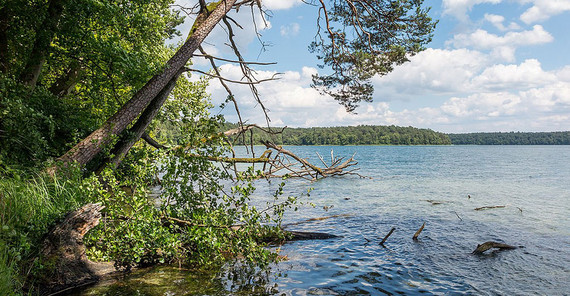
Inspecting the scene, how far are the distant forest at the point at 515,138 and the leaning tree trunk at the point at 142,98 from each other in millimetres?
183154

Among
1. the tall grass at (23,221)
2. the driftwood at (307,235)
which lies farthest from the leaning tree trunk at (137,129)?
the driftwood at (307,235)

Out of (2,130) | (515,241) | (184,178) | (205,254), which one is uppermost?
(2,130)

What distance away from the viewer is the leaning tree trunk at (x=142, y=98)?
784 centimetres

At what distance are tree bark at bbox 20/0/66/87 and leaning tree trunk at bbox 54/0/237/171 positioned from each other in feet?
7.80

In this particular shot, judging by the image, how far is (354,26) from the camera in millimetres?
10609

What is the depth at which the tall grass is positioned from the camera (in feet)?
14.9

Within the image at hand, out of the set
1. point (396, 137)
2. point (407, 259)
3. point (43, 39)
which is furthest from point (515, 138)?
point (43, 39)

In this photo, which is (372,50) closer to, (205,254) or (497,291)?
(497,291)

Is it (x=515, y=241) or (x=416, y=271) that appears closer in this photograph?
(x=416, y=271)

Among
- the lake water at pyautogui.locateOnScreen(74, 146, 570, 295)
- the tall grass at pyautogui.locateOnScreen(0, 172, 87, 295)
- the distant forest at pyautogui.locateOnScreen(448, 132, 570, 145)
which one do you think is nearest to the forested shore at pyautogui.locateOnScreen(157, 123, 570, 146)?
the distant forest at pyautogui.locateOnScreen(448, 132, 570, 145)

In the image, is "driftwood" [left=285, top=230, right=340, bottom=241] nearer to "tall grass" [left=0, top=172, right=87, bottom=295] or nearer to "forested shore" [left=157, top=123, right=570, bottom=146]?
"tall grass" [left=0, top=172, right=87, bottom=295]

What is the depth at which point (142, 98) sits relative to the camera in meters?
8.57

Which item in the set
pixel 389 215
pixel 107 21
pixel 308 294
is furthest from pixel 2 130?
pixel 389 215

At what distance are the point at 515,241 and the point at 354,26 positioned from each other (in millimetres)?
8586
